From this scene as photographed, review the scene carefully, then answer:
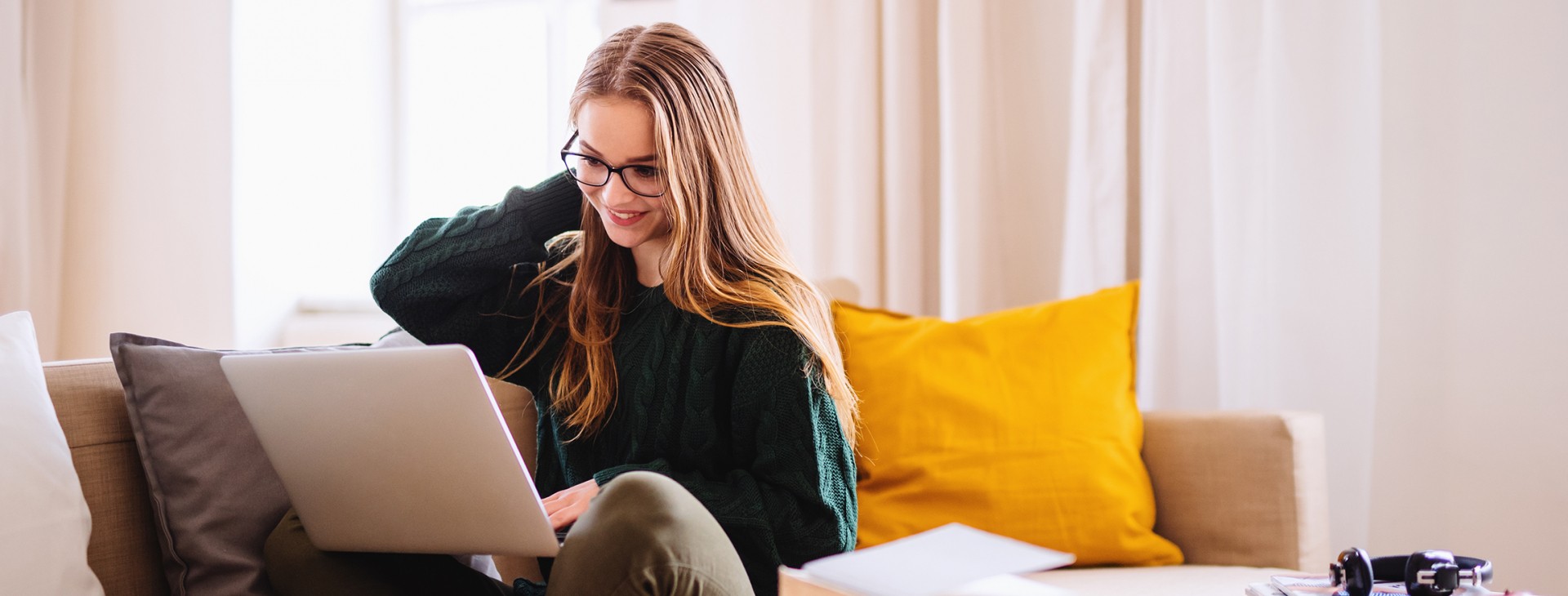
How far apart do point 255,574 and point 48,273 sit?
1.81 meters

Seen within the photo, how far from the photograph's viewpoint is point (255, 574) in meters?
1.11

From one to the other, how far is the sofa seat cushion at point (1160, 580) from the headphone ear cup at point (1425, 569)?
0.31 metres

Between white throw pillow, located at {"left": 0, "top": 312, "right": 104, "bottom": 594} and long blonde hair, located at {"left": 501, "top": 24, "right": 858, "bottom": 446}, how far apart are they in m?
0.48

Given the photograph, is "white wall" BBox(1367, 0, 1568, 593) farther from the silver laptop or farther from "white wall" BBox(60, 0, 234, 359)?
"white wall" BBox(60, 0, 234, 359)

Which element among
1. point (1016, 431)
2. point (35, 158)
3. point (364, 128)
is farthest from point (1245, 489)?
point (35, 158)

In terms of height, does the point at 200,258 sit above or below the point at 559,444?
above

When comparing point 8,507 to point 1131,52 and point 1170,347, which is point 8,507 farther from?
point 1131,52

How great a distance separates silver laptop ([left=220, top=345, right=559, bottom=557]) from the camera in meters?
0.82

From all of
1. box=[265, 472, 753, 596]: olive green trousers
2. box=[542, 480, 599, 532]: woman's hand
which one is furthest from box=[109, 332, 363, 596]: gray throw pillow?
box=[265, 472, 753, 596]: olive green trousers

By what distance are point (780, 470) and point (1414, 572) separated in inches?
22.1

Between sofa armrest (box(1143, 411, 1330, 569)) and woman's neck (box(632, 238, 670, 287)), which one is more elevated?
woman's neck (box(632, 238, 670, 287))

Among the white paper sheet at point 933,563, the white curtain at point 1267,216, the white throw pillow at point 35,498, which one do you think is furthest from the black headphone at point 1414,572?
the white throw pillow at point 35,498

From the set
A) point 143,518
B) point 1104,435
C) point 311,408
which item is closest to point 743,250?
point 311,408

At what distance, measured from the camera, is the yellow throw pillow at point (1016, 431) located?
1.42 m
